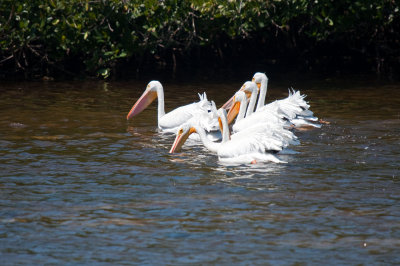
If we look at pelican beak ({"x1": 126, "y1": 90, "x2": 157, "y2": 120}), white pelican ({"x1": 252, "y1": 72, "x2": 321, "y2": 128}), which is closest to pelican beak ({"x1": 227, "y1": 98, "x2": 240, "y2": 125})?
white pelican ({"x1": 252, "y1": 72, "x2": 321, "y2": 128})

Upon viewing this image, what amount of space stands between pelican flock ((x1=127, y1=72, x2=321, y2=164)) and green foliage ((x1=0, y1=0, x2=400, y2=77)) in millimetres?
3626

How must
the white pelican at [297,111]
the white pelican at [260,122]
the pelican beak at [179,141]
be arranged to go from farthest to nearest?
the white pelican at [297,111], the pelican beak at [179,141], the white pelican at [260,122]

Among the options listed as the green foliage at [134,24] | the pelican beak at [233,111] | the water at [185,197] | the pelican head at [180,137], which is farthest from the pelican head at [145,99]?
the green foliage at [134,24]

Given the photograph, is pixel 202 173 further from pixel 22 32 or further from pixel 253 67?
pixel 253 67

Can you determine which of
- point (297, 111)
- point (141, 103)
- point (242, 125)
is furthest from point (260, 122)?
point (141, 103)

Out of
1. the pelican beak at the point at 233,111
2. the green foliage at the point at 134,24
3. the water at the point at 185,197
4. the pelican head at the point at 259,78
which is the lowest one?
the water at the point at 185,197

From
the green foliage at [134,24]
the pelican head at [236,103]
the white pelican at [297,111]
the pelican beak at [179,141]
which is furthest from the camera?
the green foliage at [134,24]

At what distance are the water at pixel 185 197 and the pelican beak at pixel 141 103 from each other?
16 centimetres

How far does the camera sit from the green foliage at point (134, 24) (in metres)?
14.2

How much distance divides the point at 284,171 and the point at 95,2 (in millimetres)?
7876

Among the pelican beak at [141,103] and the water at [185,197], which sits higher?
the pelican beak at [141,103]

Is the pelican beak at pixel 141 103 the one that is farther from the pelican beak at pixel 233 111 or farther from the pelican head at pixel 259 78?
the pelican head at pixel 259 78

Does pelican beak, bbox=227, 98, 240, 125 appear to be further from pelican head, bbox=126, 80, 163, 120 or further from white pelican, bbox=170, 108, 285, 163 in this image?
white pelican, bbox=170, 108, 285, 163

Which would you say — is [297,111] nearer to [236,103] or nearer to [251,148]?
[236,103]
